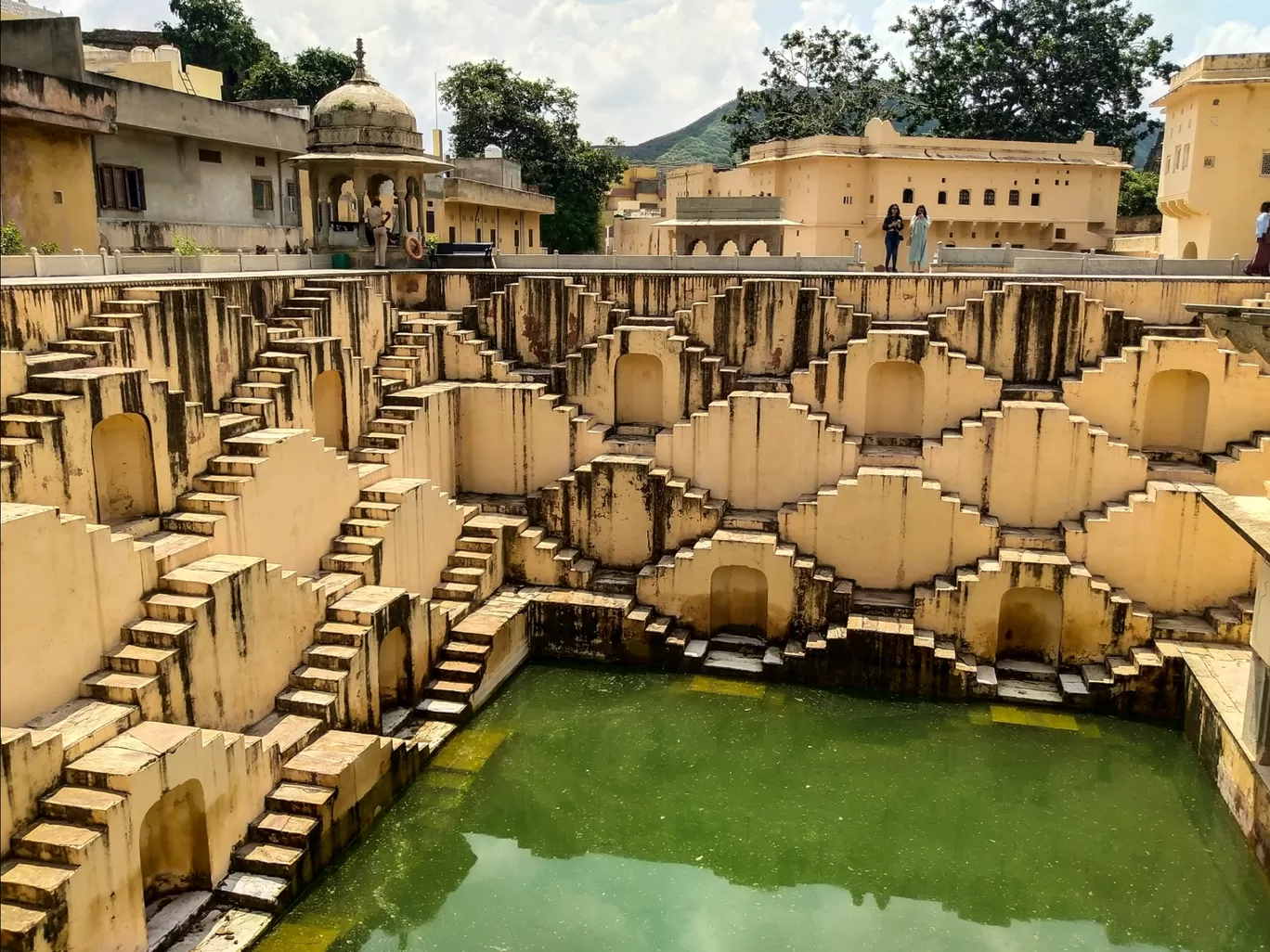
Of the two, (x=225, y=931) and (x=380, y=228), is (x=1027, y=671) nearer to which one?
(x=225, y=931)

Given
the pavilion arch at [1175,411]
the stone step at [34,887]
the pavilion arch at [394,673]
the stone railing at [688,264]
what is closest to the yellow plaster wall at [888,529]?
the pavilion arch at [1175,411]

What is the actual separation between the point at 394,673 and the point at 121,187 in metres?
11.5

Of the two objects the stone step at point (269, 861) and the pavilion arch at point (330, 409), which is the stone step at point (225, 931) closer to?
the stone step at point (269, 861)

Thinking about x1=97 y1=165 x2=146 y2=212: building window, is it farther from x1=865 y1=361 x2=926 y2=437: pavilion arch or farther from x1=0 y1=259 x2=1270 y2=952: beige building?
x1=865 y1=361 x2=926 y2=437: pavilion arch

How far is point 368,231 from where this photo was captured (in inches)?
658

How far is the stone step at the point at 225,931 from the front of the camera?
25.4 ft

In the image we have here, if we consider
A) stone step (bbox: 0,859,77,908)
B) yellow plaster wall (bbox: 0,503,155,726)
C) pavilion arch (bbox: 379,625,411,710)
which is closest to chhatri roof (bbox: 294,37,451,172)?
pavilion arch (bbox: 379,625,411,710)

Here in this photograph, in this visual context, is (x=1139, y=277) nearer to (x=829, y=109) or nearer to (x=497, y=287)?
(x=497, y=287)

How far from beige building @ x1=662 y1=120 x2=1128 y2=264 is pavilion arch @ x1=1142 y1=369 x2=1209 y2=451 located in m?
16.7

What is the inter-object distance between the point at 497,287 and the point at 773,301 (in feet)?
14.1

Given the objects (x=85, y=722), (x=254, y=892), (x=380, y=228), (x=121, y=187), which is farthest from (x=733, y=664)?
(x=121, y=187)

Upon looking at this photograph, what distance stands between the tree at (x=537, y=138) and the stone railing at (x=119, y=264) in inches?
823

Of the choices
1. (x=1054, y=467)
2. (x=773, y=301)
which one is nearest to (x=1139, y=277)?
(x=1054, y=467)

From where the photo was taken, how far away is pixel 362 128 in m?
16.3
